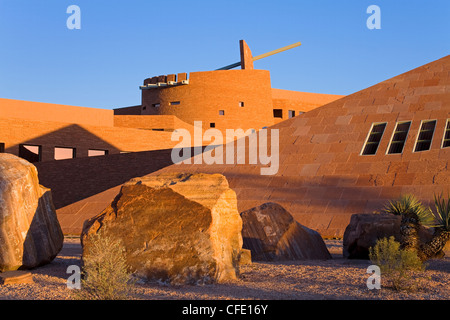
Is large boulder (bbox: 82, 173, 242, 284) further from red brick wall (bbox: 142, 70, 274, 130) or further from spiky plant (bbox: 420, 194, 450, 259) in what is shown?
red brick wall (bbox: 142, 70, 274, 130)

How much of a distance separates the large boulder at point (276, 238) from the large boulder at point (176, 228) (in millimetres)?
2013

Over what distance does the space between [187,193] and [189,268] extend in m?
1.15

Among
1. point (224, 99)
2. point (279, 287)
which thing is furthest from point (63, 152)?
point (279, 287)

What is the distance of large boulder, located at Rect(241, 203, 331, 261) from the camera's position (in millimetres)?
9414

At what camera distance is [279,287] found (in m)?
6.39

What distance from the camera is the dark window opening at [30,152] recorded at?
1289 inches

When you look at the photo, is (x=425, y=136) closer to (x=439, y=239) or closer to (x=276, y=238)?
(x=439, y=239)

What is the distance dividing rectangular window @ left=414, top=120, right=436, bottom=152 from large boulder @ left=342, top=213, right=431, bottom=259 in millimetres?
8085

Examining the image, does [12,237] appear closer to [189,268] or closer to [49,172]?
[189,268]

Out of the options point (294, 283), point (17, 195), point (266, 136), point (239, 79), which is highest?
point (239, 79)

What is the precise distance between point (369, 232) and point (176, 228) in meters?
4.29

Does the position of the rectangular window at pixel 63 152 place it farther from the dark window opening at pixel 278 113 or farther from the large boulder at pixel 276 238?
the large boulder at pixel 276 238
